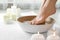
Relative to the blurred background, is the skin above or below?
above

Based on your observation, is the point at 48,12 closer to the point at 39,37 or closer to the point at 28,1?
the point at 39,37

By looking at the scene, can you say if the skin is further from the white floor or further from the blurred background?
the blurred background

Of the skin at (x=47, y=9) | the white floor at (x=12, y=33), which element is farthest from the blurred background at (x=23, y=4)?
the skin at (x=47, y=9)

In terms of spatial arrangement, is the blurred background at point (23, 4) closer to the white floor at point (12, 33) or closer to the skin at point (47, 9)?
Result: the white floor at point (12, 33)

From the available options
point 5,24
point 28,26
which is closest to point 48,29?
point 28,26

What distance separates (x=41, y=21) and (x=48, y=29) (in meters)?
0.08

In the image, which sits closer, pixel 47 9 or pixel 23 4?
pixel 47 9

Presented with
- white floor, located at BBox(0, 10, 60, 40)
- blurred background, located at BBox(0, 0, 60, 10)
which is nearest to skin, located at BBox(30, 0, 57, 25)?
white floor, located at BBox(0, 10, 60, 40)

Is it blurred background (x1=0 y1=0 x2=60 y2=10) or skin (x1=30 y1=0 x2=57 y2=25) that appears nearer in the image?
skin (x1=30 y1=0 x2=57 y2=25)

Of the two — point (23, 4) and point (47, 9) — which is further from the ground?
point (47, 9)

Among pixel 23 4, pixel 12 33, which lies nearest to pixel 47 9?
pixel 12 33

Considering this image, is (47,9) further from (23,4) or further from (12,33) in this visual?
(23,4)

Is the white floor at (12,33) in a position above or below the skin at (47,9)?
below

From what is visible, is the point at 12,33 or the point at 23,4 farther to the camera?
the point at 23,4
